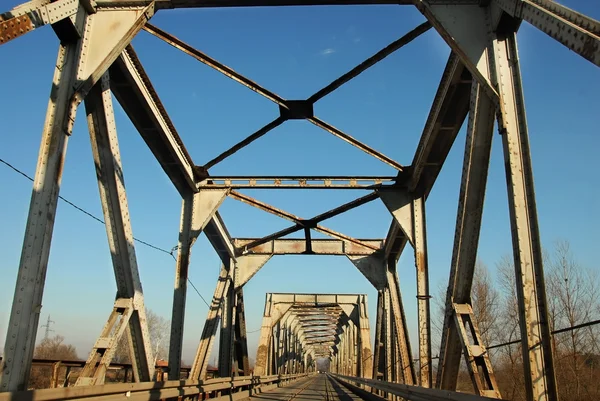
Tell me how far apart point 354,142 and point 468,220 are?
5155mm

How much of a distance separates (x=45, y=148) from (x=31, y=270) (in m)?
1.59

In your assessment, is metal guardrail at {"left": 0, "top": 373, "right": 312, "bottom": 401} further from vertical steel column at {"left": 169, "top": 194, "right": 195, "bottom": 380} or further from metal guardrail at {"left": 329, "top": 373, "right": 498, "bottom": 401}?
metal guardrail at {"left": 329, "top": 373, "right": 498, "bottom": 401}

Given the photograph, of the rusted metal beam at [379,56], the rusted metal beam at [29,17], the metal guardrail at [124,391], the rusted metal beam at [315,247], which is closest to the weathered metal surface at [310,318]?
the rusted metal beam at [315,247]

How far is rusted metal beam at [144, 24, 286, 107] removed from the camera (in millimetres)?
9695

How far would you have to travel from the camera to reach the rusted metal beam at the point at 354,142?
11.8 m

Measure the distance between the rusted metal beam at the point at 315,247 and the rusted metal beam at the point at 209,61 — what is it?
962 cm

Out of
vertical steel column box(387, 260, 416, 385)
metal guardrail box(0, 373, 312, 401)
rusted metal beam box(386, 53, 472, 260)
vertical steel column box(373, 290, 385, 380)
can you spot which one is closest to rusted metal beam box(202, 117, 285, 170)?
rusted metal beam box(386, 53, 472, 260)

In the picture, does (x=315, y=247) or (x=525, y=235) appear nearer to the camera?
(x=525, y=235)

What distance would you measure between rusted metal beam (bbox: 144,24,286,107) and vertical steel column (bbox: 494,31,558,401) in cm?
533

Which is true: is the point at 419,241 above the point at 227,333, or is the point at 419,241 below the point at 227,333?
above

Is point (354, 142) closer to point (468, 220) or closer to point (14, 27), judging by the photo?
point (468, 220)

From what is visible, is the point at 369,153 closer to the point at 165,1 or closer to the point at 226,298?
the point at 165,1

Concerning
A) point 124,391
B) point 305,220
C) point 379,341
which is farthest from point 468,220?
point 379,341

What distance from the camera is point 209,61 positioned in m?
10.2
